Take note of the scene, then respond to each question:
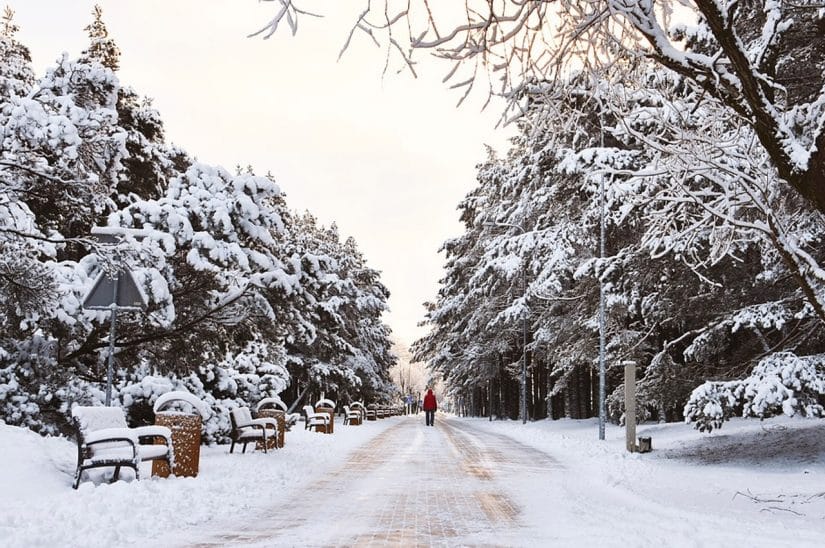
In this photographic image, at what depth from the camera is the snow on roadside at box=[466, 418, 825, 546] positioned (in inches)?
272

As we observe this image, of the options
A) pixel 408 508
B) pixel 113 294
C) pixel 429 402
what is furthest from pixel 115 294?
pixel 429 402

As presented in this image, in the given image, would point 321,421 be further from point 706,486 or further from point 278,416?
point 706,486

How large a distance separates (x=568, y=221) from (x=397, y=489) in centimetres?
1772

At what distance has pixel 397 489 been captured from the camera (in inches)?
384

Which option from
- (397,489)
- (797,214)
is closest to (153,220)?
(397,489)

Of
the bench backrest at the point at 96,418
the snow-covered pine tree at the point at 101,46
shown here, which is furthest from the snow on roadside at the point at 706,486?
the snow-covered pine tree at the point at 101,46

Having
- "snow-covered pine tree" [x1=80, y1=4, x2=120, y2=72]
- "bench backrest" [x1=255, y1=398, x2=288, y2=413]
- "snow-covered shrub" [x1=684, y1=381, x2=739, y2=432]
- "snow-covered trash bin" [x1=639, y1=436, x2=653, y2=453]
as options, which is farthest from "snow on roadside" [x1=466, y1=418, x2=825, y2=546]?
"snow-covered pine tree" [x1=80, y1=4, x2=120, y2=72]

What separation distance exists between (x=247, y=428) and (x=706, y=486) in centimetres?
872

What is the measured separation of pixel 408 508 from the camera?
8.02 meters

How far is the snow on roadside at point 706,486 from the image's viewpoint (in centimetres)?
692

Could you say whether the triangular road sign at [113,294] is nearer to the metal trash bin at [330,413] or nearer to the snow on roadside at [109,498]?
the snow on roadside at [109,498]

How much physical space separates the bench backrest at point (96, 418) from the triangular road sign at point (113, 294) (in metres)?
1.62

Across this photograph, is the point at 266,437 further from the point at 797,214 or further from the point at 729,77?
the point at 729,77

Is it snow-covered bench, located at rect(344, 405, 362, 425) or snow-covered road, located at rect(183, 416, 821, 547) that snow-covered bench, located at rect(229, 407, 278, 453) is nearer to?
snow-covered road, located at rect(183, 416, 821, 547)
